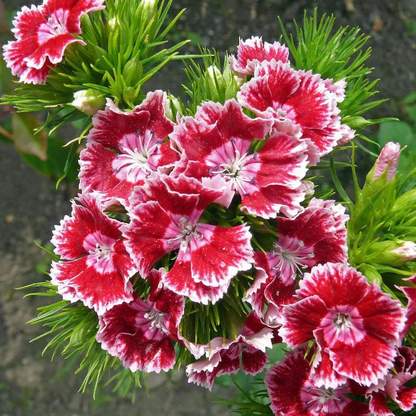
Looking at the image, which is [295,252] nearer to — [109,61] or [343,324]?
[343,324]

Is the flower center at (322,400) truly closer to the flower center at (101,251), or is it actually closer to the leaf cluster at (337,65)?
the flower center at (101,251)

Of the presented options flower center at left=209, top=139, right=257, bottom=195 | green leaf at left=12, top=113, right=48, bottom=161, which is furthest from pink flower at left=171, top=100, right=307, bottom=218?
green leaf at left=12, top=113, right=48, bottom=161

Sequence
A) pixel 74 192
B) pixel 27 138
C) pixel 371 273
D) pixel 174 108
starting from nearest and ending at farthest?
pixel 371 273 < pixel 174 108 < pixel 27 138 < pixel 74 192

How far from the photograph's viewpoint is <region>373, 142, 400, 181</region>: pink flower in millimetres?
1376

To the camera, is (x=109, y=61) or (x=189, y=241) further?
(x=109, y=61)

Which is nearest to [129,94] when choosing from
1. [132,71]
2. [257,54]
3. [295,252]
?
[132,71]

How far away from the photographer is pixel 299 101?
4.26ft

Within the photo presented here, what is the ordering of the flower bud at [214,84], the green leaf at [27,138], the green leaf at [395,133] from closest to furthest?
1. the flower bud at [214,84]
2. the green leaf at [27,138]
3. the green leaf at [395,133]

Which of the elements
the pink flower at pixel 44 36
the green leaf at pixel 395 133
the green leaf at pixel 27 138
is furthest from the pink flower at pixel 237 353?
the green leaf at pixel 395 133

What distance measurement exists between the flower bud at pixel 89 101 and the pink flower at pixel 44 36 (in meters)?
0.09

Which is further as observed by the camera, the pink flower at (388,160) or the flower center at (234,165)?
the pink flower at (388,160)

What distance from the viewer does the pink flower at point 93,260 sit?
122 centimetres

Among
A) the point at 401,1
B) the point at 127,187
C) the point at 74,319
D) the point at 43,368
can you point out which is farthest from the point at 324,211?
the point at 401,1

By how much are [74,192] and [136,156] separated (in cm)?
187
